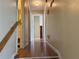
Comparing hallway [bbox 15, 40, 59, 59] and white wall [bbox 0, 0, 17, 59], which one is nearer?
white wall [bbox 0, 0, 17, 59]

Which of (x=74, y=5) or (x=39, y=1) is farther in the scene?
(x=39, y=1)

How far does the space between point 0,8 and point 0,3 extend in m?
0.07

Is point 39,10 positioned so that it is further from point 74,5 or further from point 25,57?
point 74,5

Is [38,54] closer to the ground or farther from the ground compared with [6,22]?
closer to the ground

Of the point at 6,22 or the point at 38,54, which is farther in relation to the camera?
the point at 38,54

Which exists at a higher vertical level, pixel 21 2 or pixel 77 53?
pixel 21 2

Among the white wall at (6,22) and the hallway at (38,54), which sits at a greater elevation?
the white wall at (6,22)

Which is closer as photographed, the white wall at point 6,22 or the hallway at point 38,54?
the white wall at point 6,22

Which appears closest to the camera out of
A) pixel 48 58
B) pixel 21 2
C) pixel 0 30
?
pixel 0 30

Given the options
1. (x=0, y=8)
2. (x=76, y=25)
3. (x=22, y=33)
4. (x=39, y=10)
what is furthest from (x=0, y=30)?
(x=39, y=10)

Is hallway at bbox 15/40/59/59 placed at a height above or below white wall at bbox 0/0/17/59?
below

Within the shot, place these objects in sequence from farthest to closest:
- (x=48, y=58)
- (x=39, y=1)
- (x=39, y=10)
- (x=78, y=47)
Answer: (x=39, y=10), (x=39, y=1), (x=48, y=58), (x=78, y=47)

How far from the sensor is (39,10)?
41.5 feet

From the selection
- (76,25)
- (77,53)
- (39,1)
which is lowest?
(77,53)
